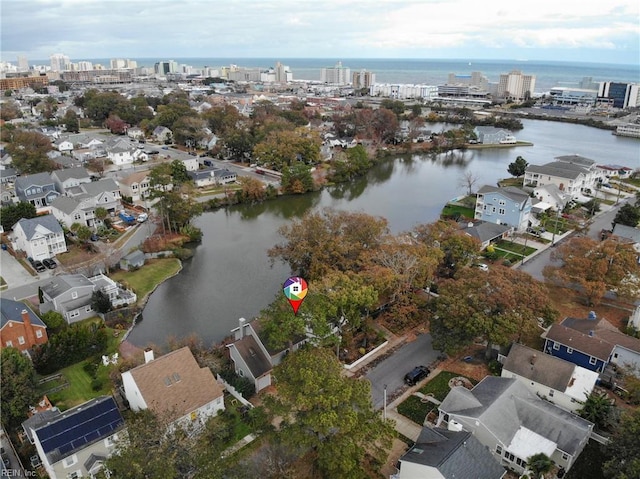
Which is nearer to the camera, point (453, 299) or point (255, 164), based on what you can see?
point (453, 299)

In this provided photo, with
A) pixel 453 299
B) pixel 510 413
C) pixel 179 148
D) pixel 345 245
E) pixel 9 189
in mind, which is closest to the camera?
pixel 510 413

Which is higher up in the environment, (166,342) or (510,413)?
(510,413)

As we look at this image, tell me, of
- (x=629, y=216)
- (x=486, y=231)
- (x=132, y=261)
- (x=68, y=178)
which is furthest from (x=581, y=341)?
(x=68, y=178)

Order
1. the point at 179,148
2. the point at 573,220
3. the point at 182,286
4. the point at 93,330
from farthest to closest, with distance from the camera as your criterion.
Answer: the point at 179,148, the point at 573,220, the point at 182,286, the point at 93,330

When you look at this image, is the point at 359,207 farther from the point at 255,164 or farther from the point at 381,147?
the point at 381,147

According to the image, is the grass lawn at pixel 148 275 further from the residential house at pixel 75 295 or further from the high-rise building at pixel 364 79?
the high-rise building at pixel 364 79

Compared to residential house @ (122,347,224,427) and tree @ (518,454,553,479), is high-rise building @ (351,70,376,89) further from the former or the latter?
tree @ (518,454,553,479)

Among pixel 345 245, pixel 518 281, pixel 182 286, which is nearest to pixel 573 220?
pixel 518 281

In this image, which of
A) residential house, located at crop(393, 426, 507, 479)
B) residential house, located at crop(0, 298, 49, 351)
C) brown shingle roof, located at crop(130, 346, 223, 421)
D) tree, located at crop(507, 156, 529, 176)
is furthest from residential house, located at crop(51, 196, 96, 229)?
tree, located at crop(507, 156, 529, 176)
